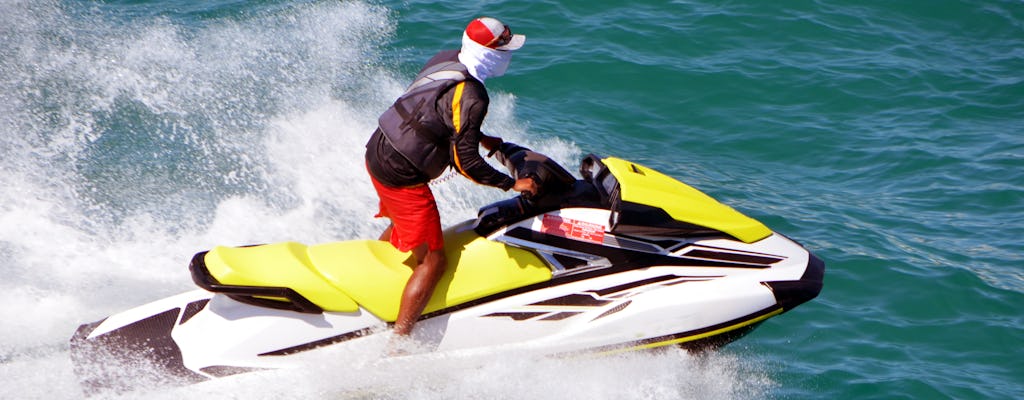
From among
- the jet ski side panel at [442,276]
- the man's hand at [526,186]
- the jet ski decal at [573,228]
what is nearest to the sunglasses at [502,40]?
the man's hand at [526,186]

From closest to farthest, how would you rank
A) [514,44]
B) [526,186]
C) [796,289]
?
[514,44] → [526,186] → [796,289]

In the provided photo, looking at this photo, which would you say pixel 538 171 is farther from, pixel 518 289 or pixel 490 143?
pixel 518 289

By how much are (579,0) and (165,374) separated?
309 inches

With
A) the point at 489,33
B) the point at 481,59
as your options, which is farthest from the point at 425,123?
the point at 489,33

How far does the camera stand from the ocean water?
18.1ft

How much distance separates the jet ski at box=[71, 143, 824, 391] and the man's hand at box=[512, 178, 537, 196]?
A: 3.4 inches

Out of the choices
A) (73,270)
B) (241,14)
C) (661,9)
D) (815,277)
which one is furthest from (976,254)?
(241,14)

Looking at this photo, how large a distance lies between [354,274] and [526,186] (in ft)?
2.93

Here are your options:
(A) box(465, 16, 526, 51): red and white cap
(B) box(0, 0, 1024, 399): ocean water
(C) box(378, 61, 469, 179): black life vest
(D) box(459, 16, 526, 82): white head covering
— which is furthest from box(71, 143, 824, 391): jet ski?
(A) box(465, 16, 526, 51): red and white cap

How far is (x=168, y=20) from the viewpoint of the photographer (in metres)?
10.2

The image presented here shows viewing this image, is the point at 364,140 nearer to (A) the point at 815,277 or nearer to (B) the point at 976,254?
(A) the point at 815,277

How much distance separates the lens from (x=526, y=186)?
4.66m

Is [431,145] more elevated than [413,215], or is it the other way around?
[431,145]

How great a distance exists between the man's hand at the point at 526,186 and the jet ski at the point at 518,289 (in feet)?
0.29
